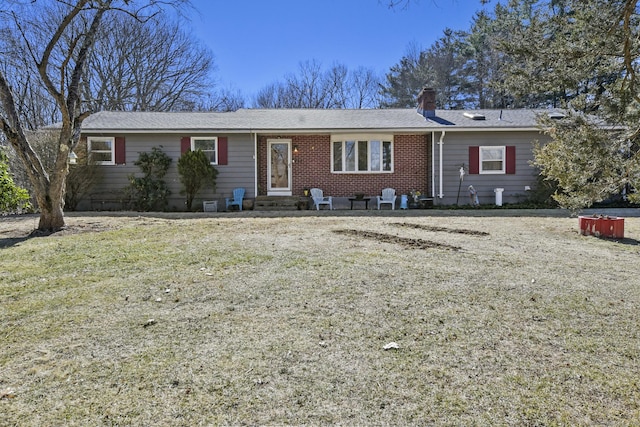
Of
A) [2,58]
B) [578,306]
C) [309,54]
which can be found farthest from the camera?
[309,54]

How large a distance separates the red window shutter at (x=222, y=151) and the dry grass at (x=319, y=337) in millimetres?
7791

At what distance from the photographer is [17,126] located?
275 inches

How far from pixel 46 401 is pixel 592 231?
790 centimetres

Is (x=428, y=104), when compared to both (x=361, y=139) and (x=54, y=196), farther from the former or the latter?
(x=54, y=196)

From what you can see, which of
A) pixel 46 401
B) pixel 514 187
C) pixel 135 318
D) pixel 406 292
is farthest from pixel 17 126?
pixel 514 187

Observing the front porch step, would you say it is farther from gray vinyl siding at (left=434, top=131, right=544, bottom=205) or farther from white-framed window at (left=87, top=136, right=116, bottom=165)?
white-framed window at (left=87, top=136, right=116, bottom=165)

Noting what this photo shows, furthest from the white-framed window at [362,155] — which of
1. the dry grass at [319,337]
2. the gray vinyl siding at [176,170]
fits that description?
the dry grass at [319,337]

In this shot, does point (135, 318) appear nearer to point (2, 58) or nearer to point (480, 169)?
point (480, 169)

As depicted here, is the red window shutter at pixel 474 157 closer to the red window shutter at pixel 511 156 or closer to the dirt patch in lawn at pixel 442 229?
the red window shutter at pixel 511 156

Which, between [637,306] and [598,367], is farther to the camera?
[637,306]

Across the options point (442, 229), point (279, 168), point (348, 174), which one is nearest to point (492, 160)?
point (348, 174)

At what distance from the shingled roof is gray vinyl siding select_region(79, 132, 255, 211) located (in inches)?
17.5

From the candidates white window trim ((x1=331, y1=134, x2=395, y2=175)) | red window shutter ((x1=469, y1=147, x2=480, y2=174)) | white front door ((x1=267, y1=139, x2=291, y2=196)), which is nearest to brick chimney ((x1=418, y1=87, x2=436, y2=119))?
red window shutter ((x1=469, y1=147, x2=480, y2=174))

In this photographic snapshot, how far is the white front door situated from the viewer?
13234mm
